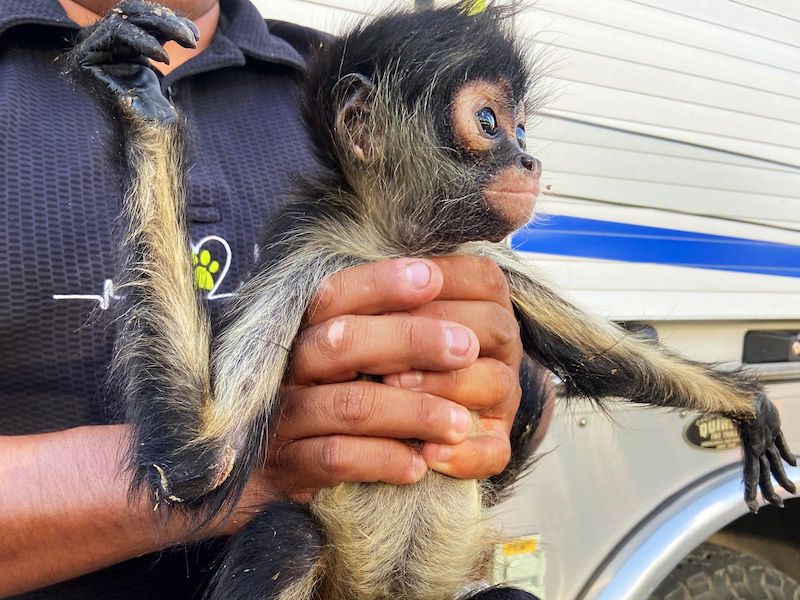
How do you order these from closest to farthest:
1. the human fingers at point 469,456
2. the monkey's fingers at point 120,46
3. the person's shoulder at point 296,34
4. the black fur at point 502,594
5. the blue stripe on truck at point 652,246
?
the monkey's fingers at point 120,46 < the human fingers at point 469,456 < the black fur at point 502,594 < the person's shoulder at point 296,34 < the blue stripe on truck at point 652,246

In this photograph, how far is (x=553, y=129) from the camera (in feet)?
8.41

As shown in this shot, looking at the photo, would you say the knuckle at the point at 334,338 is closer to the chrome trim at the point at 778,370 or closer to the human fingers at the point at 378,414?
the human fingers at the point at 378,414

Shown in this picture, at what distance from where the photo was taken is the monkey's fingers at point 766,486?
2.05m

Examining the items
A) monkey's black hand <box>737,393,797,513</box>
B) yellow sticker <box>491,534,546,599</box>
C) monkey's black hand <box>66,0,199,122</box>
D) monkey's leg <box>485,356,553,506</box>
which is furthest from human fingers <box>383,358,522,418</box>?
yellow sticker <box>491,534,546,599</box>

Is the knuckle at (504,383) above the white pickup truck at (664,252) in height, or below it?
below

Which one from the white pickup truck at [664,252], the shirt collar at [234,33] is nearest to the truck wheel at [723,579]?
the white pickup truck at [664,252]

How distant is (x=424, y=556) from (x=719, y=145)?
204cm

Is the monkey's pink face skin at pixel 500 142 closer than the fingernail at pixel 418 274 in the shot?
No

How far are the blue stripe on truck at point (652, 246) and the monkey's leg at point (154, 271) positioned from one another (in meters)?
1.27

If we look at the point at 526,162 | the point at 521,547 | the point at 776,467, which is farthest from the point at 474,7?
the point at 521,547

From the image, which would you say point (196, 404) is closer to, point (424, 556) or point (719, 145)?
point (424, 556)

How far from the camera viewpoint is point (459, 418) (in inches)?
57.5

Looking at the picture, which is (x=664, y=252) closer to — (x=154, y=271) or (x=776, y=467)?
(x=776, y=467)

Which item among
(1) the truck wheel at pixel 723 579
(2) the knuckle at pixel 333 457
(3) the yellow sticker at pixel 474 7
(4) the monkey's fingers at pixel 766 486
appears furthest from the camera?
(1) the truck wheel at pixel 723 579
